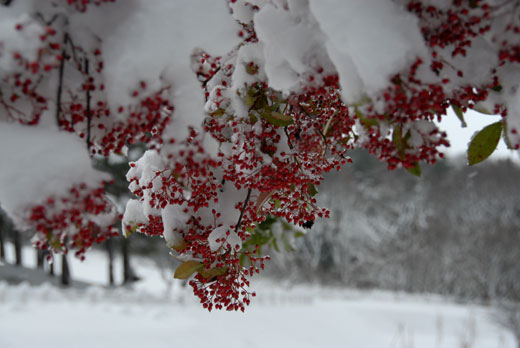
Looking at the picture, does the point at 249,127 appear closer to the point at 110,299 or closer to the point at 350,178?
the point at 110,299

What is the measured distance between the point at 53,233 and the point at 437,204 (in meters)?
26.6

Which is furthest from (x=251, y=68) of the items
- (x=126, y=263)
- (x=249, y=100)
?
(x=126, y=263)

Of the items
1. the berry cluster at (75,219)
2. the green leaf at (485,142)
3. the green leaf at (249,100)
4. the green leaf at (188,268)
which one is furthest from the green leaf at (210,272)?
the green leaf at (485,142)

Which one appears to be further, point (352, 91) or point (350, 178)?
point (350, 178)

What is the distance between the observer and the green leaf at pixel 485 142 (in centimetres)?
118

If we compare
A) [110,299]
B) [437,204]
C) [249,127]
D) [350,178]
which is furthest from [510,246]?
[249,127]

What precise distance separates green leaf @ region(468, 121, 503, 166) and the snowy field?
669 cm

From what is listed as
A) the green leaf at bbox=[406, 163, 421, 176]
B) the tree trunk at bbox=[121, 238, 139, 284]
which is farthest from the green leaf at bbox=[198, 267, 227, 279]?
the tree trunk at bbox=[121, 238, 139, 284]

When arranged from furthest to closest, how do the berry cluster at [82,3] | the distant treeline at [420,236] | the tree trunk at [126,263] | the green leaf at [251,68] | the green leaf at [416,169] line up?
the distant treeline at [420,236]
the tree trunk at [126,263]
the green leaf at [251,68]
the green leaf at [416,169]
the berry cluster at [82,3]

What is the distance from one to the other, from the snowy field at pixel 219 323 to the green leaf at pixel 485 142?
6.69 m

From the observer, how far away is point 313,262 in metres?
24.5

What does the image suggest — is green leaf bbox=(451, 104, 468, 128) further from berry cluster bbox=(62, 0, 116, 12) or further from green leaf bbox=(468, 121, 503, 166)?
berry cluster bbox=(62, 0, 116, 12)

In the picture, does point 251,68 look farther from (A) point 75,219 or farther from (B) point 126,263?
(B) point 126,263

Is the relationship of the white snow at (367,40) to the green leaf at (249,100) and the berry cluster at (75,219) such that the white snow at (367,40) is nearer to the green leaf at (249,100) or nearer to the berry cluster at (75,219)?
the green leaf at (249,100)
